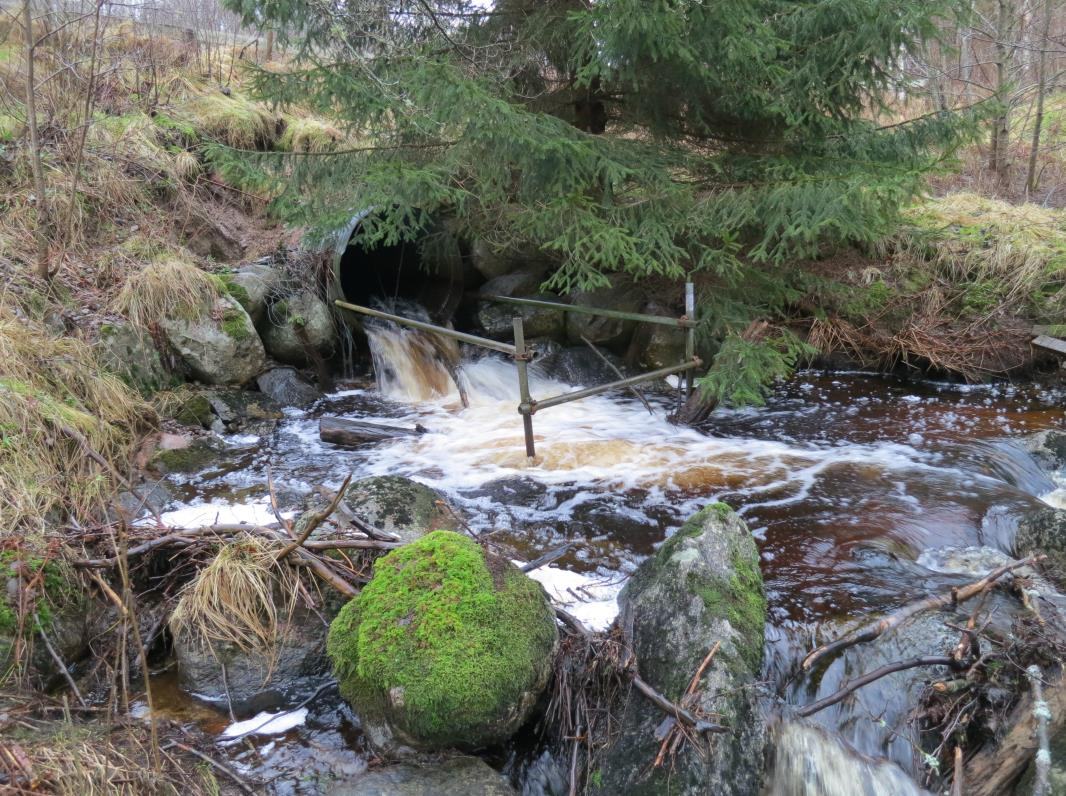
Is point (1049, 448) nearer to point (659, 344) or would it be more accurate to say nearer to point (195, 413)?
point (659, 344)

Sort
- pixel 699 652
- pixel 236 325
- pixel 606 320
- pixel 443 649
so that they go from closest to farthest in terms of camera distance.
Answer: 1. pixel 443 649
2. pixel 699 652
3. pixel 236 325
4. pixel 606 320

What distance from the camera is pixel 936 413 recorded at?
6477 millimetres

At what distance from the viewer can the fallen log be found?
6.18 m

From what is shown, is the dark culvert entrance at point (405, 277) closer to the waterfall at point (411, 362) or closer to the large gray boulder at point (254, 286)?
the waterfall at point (411, 362)

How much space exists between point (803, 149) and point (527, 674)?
5479mm

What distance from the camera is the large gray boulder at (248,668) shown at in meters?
3.10

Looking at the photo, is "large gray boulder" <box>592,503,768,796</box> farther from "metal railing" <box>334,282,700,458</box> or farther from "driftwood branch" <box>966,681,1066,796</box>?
"metal railing" <box>334,282,700,458</box>

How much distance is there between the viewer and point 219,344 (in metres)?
6.61

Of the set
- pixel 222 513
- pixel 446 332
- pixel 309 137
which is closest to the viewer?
pixel 222 513

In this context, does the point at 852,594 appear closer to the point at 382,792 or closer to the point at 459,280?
the point at 382,792

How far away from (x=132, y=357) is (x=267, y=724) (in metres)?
4.25

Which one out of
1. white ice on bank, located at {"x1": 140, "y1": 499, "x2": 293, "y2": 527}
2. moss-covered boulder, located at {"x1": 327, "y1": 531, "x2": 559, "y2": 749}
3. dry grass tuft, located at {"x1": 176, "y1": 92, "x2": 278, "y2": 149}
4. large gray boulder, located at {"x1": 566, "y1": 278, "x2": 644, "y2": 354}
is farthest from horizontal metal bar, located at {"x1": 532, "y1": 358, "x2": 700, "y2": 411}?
dry grass tuft, located at {"x1": 176, "y1": 92, "x2": 278, "y2": 149}

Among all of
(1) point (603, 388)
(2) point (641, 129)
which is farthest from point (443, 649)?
(2) point (641, 129)

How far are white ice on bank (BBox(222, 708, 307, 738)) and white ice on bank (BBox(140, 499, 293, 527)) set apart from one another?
65.9 inches
